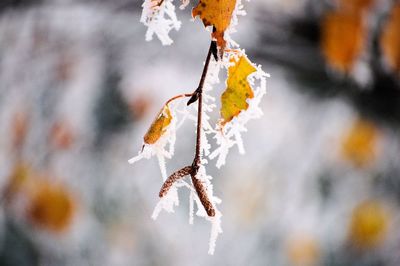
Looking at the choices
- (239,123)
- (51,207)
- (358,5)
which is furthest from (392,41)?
(51,207)

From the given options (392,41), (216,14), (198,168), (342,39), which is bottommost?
(198,168)

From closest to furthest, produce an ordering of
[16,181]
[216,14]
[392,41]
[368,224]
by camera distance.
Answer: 1. [216,14]
2. [392,41]
3. [16,181]
4. [368,224]

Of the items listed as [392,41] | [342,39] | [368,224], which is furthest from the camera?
[368,224]

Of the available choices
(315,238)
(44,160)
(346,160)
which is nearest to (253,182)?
(315,238)

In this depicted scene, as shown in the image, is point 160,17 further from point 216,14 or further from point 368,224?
point 368,224

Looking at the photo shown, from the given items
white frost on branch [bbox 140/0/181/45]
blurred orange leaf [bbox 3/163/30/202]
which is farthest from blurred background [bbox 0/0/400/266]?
white frost on branch [bbox 140/0/181/45]

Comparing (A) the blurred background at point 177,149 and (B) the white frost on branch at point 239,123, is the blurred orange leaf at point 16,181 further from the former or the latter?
(B) the white frost on branch at point 239,123
